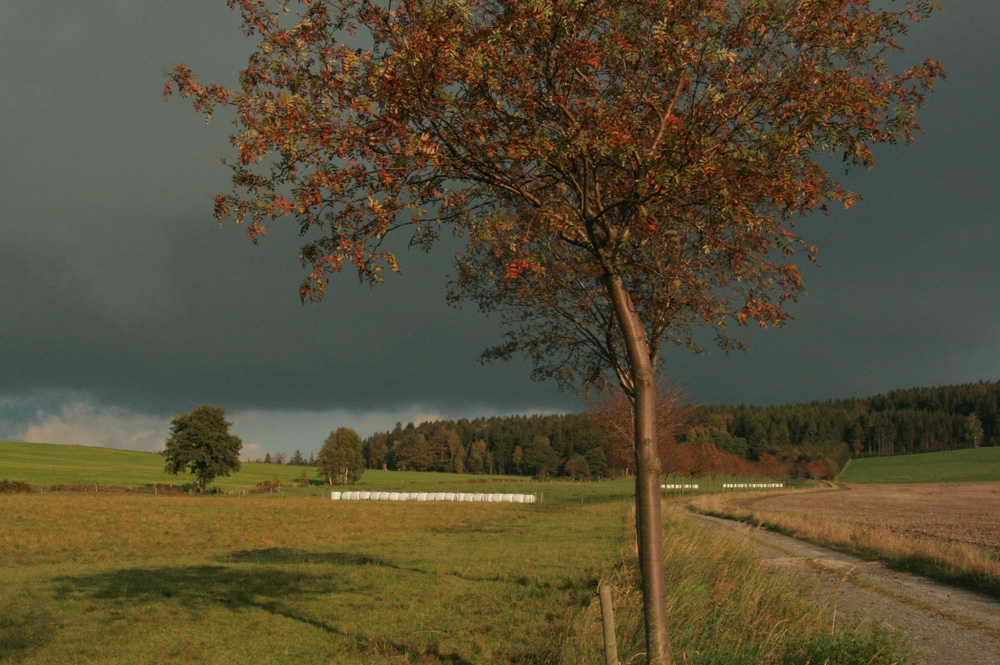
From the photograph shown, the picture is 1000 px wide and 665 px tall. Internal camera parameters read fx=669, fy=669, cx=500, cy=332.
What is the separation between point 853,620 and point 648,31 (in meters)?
9.84

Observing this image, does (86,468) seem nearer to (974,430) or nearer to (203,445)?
(203,445)

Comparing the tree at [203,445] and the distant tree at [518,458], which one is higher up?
the tree at [203,445]

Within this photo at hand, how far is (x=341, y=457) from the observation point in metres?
118

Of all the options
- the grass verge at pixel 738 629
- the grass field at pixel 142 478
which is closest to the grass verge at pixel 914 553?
the grass verge at pixel 738 629

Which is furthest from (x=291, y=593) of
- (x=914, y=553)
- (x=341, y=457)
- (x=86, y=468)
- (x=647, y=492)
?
(x=86, y=468)

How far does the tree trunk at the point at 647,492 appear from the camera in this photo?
688 cm

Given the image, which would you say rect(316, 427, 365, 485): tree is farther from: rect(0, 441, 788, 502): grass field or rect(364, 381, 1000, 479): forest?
rect(364, 381, 1000, 479): forest

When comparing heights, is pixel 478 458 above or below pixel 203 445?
below

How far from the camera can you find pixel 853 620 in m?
11.1

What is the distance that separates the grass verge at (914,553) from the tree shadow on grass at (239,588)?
524 inches

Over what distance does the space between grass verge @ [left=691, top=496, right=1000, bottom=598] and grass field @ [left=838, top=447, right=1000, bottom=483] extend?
4215 inches

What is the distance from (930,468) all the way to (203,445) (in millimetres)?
139365

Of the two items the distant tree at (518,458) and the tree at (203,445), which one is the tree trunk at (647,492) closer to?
the tree at (203,445)

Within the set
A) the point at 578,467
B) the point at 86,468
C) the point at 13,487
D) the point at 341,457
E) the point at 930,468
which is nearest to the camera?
the point at 13,487
